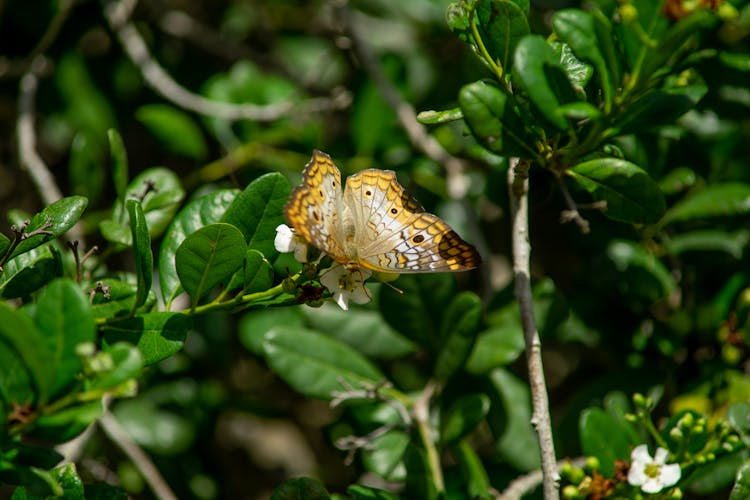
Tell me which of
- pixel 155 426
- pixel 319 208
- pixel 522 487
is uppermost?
pixel 319 208

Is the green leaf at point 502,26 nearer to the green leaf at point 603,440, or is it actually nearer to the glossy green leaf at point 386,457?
the green leaf at point 603,440

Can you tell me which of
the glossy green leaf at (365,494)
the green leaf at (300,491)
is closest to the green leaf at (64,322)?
the green leaf at (300,491)

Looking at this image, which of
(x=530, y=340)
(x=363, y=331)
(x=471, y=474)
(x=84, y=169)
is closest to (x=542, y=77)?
(x=530, y=340)

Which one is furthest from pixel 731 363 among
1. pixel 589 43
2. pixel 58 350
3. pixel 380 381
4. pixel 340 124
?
pixel 340 124

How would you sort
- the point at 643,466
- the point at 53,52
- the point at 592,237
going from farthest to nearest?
the point at 53,52 → the point at 592,237 → the point at 643,466

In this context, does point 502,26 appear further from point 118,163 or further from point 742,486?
point 742,486

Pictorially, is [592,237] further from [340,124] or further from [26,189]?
[26,189]
